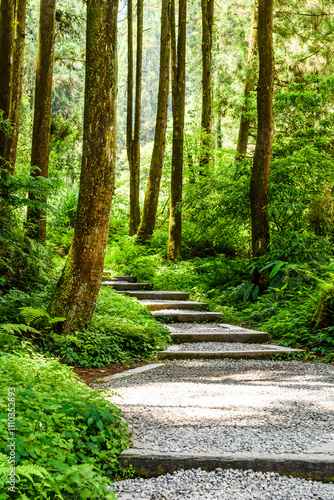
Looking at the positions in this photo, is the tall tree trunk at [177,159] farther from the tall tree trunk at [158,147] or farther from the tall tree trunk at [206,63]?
the tall tree trunk at [206,63]

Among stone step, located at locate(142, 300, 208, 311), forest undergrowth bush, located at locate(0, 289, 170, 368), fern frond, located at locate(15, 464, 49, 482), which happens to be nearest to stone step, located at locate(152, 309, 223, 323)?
stone step, located at locate(142, 300, 208, 311)

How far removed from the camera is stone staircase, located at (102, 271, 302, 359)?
627cm

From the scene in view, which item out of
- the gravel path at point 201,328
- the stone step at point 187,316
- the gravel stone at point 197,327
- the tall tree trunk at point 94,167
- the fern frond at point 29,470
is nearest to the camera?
the fern frond at point 29,470

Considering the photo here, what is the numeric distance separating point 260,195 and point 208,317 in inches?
116

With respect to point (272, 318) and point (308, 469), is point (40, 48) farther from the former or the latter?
point (308, 469)

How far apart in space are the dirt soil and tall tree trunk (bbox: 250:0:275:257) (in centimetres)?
487

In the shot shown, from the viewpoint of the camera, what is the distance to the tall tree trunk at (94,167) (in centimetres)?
559

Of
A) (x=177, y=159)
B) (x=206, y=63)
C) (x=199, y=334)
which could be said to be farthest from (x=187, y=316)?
(x=206, y=63)

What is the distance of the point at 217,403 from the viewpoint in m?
3.93

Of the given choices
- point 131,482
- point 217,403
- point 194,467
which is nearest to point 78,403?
point 131,482

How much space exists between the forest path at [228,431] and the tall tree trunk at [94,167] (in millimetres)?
1398

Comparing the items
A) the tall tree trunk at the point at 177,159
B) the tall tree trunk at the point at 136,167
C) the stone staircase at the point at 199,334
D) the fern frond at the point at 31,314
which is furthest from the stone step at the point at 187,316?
the tall tree trunk at the point at 136,167

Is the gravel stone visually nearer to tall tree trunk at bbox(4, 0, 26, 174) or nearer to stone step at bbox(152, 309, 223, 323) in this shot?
stone step at bbox(152, 309, 223, 323)

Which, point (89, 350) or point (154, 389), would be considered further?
point (89, 350)
